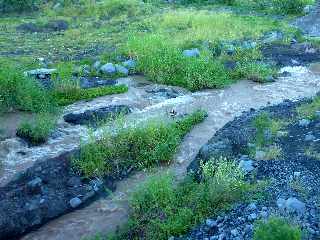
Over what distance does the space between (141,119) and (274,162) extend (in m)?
3.59

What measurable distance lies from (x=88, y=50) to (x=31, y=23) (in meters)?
4.05

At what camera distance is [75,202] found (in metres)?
8.94

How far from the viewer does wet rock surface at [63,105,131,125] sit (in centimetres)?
1169

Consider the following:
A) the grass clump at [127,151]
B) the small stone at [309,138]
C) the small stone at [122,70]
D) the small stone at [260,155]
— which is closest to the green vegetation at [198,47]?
the small stone at [122,70]

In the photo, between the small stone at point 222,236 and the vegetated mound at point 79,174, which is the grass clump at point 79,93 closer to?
the vegetated mound at point 79,174

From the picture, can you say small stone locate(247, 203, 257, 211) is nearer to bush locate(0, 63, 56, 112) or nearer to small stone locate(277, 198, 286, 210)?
small stone locate(277, 198, 286, 210)

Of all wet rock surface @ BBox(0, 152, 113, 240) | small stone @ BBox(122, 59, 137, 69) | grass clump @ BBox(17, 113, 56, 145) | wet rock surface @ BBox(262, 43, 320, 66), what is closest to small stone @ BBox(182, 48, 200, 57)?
small stone @ BBox(122, 59, 137, 69)

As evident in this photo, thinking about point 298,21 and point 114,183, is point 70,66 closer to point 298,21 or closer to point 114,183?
point 114,183

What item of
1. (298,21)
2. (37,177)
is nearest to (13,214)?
(37,177)

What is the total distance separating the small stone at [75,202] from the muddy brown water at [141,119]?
13cm

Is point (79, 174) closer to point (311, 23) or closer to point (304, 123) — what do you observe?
point (304, 123)

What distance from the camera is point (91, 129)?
10648 millimetres

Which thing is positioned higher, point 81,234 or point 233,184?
point 233,184

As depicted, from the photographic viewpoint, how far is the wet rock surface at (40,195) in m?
8.41
